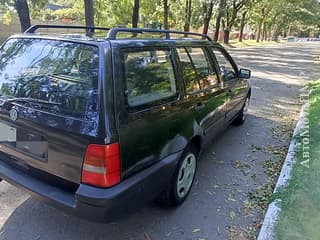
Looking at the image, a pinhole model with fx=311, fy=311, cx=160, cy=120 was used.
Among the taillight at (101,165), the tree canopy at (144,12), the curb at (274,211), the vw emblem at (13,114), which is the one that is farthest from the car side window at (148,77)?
the tree canopy at (144,12)

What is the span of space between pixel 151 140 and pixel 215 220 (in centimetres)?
117

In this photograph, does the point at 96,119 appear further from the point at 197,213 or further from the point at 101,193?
the point at 197,213

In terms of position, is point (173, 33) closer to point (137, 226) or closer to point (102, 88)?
point (102, 88)

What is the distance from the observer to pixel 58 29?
3453 mm

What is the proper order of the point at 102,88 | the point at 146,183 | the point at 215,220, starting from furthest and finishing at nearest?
the point at 215,220 → the point at 146,183 → the point at 102,88

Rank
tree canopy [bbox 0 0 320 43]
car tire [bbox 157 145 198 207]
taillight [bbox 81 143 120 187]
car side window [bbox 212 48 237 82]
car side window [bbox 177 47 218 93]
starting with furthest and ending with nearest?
tree canopy [bbox 0 0 320 43] → car side window [bbox 212 48 237 82] → car side window [bbox 177 47 218 93] → car tire [bbox 157 145 198 207] → taillight [bbox 81 143 120 187]

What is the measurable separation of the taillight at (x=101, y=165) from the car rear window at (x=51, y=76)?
0.28m

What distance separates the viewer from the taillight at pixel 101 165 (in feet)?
7.36

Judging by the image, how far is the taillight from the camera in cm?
224

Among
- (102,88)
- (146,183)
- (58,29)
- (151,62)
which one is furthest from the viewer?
(58,29)

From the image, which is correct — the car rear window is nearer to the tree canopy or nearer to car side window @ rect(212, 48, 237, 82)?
car side window @ rect(212, 48, 237, 82)

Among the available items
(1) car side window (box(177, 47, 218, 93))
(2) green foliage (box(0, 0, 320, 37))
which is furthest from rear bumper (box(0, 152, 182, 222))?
(2) green foliage (box(0, 0, 320, 37))

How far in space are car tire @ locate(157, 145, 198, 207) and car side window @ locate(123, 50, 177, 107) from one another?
745mm

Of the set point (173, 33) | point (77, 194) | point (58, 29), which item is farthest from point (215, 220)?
point (58, 29)
